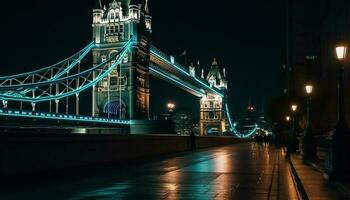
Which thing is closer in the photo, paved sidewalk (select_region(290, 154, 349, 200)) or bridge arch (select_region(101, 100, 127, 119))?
paved sidewalk (select_region(290, 154, 349, 200))

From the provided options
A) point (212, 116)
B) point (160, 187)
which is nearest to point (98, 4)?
point (212, 116)

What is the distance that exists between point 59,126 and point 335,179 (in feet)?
215

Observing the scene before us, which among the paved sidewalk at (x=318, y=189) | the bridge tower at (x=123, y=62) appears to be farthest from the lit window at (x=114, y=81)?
the paved sidewalk at (x=318, y=189)

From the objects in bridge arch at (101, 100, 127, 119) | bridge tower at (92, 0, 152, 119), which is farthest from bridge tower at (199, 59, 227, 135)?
bridge arch at (101, 100, 127, 119)

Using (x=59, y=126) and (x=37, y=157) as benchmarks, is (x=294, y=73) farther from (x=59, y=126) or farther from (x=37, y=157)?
(x=37, y=157)

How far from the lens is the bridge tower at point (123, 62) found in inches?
4629

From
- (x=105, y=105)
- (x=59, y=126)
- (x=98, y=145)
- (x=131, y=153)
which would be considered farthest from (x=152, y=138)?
(x=105, y=105)

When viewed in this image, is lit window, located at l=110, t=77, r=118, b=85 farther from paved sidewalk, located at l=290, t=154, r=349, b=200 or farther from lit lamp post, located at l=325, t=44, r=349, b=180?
lit lamp post, located at l=325, t=44, r=349, b=180

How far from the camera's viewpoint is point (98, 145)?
2827 centimetres

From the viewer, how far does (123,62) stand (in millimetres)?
119125

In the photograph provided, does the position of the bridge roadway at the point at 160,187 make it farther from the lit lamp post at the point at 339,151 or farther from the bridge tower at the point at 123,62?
the bridge tower at the point at 123,62

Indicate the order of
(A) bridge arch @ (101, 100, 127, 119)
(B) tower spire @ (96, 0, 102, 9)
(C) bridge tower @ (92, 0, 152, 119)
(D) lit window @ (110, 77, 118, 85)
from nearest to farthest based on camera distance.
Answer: (A) bridge arch @ (101, 100, 127, 119) → (C) bridge tower @ (92, 0, 152, 119) → (D) lit window @ (110, 77, 118, 85) → (B) tower spire @ (96, 0, 102, 9)

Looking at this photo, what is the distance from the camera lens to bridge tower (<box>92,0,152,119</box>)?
118 metres

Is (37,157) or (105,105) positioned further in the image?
(105,105)
